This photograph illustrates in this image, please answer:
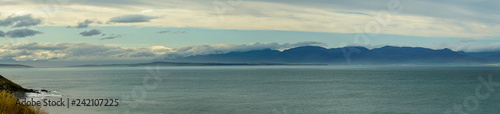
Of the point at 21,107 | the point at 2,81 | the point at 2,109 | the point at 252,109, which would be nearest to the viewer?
the point at 2,109

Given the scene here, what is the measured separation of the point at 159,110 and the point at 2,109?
29234 millimetres

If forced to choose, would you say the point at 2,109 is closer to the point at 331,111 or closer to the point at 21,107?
the point at 21,107

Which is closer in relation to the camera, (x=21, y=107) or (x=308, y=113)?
(x=21, y=107)

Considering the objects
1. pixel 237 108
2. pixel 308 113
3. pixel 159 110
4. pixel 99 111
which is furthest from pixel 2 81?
pixel 308 113

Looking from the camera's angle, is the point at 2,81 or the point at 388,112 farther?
the point at 2,81

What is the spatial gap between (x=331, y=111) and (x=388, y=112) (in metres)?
6.61

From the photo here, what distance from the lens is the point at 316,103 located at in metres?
56.5

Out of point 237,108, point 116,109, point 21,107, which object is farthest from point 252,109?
point 21,107

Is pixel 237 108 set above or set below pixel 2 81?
below

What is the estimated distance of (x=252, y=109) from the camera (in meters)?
48.5

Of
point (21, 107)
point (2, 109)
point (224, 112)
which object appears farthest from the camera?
point (224, 112)

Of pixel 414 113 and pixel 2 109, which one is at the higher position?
pixel 2 109

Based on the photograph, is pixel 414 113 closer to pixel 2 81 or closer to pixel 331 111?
pixel 331 111

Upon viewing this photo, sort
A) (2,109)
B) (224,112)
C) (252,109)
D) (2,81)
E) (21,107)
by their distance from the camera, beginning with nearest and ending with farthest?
(2,109) → (21,107) → (224,112) → (252,109) → (2,81)
